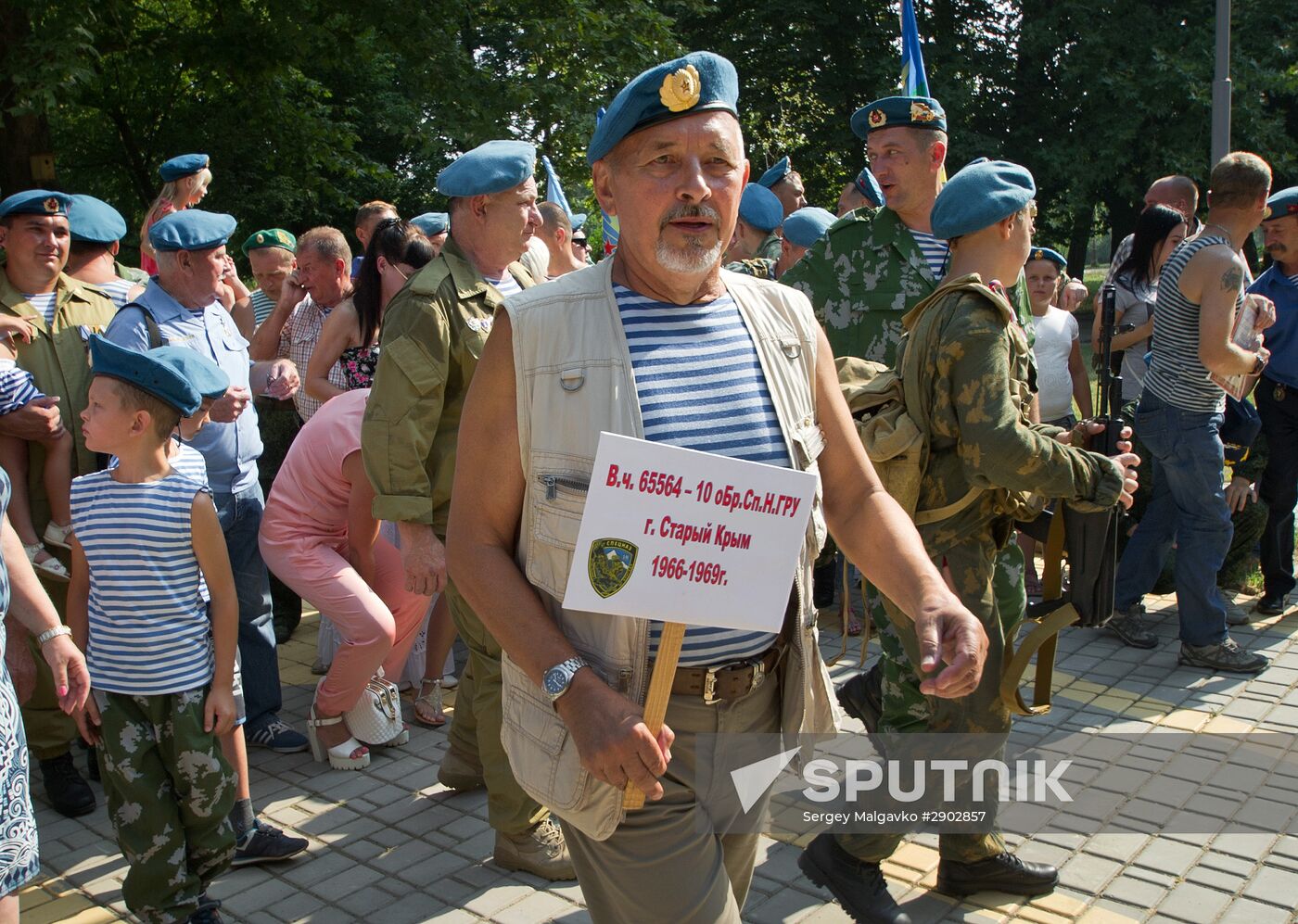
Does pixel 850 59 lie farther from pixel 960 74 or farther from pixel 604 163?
pixel 604 163

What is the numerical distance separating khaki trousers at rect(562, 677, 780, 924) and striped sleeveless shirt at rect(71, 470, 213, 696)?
172 cm

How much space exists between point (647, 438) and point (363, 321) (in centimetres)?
379

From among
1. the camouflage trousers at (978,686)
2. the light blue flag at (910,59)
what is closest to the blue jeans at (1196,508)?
Answer: the light blue flag at (910,59)

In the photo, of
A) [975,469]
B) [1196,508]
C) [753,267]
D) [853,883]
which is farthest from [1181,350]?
[853,883]

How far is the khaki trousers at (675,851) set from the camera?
231 centimetres

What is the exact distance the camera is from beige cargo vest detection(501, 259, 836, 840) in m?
2.27

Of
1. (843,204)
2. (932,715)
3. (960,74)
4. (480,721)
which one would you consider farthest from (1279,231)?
(960,74)

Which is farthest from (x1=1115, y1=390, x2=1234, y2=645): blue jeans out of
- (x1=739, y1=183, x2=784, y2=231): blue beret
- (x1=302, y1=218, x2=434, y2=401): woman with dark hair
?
(x1=302, y1=218, x2=434, y2=401): woman with dark hair

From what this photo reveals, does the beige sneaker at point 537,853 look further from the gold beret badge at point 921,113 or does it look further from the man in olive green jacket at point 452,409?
the gold beret badge at point 921,113

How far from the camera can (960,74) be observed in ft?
83.9

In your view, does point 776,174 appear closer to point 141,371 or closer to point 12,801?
point 141,371

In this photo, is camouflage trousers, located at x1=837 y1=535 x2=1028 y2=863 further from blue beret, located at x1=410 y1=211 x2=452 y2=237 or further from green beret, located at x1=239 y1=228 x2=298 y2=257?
green beret, located at x1=239 y1=228 x2=298 y2=257

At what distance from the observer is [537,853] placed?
160 inches

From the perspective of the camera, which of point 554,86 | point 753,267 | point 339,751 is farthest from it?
point 554,86
